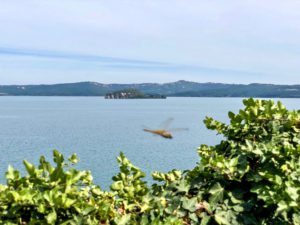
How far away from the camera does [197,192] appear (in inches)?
140

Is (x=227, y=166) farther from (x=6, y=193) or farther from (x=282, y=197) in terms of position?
(x=6, y=193)

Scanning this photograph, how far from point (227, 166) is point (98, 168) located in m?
38.3

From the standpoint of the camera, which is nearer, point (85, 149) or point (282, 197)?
point (282, 197)

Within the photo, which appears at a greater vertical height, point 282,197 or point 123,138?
point 282,197

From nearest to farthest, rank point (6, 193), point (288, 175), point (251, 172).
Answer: point (6, 193) < point (288, 175) < point (251, 172)

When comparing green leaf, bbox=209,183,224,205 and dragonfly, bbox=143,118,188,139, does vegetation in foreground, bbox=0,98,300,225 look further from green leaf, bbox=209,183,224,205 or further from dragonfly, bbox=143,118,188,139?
dragonfly, bbox=143,118,188,139

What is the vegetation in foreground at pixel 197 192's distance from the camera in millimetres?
2844

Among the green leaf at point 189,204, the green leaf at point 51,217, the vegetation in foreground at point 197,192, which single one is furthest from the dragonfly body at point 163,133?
the green leaf at point 51,217

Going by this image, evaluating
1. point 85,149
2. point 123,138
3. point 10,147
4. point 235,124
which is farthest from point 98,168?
point 235,124

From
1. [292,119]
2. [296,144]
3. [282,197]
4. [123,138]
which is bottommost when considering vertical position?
[123,138]

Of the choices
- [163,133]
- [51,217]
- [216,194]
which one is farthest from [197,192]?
[51,217]

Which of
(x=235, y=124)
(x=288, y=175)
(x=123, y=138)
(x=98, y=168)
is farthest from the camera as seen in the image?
(x=123, y=138)

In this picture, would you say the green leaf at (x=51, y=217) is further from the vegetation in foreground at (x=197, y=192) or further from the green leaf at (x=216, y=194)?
the green leaf at (x=216, y=194)

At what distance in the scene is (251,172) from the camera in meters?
3.44
